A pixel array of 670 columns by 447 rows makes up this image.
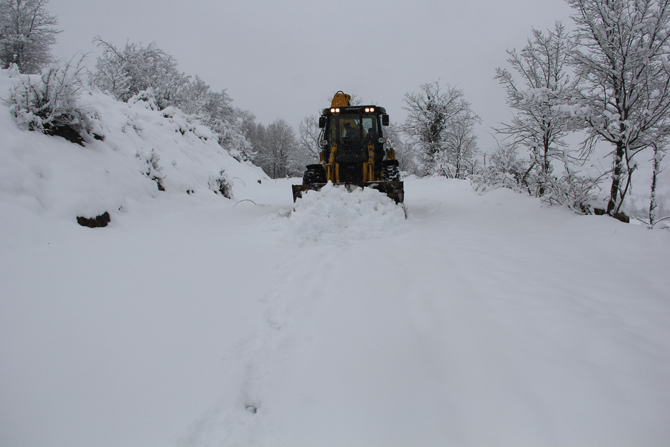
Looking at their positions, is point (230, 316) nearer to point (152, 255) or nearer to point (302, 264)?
point (302, 264)

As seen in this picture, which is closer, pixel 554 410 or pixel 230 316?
pixel 554 410

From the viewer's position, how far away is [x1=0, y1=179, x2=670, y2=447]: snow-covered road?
1.33 metres

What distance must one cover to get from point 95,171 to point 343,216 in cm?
398

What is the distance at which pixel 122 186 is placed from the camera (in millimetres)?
5070

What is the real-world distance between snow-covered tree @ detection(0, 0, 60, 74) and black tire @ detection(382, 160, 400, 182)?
17716 millimetres

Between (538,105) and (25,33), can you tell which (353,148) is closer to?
(538,105)

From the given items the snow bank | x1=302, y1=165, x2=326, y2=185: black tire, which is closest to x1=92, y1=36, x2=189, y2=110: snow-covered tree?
the snow bank

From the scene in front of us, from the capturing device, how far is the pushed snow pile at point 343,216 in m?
4.42

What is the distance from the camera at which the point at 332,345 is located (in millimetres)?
1886

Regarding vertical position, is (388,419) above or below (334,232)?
below

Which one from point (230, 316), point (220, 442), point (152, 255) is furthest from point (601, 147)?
point (152, 255)

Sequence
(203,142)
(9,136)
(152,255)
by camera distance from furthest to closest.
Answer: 1. (203,142)
2. (9,136)
3. (152,255)

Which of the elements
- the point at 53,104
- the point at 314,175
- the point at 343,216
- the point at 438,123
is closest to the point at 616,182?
the point at 343,216

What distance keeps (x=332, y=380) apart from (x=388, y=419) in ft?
1.14
